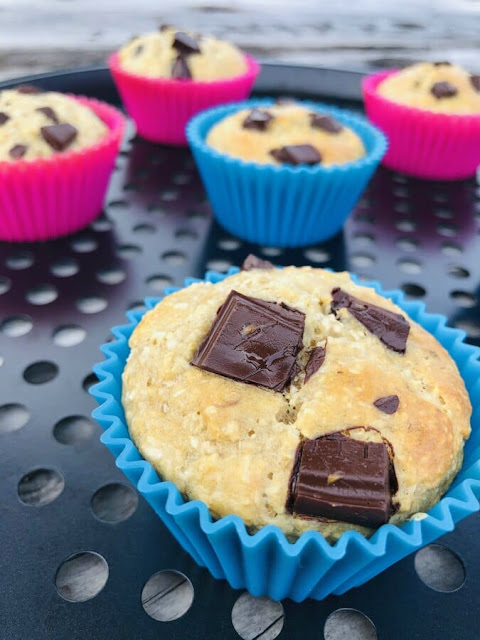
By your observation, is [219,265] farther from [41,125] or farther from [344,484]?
[344,484]

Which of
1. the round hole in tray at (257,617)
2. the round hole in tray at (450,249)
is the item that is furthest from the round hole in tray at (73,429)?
the round hole in tray at (450,249)

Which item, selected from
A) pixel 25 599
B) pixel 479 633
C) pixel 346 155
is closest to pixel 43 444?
pixel 25 599

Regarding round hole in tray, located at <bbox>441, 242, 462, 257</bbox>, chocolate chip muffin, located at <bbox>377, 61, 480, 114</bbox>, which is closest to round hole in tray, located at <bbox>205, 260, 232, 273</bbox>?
round hole in tray, located at <bbox>441, 242, 462, 257</bbox>

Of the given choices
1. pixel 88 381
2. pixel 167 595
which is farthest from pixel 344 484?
pixel 88 381

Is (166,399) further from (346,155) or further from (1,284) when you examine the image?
(346,155)

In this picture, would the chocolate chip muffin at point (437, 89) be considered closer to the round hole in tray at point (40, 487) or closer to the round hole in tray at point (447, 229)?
the round hole in tray at point (447, 229)

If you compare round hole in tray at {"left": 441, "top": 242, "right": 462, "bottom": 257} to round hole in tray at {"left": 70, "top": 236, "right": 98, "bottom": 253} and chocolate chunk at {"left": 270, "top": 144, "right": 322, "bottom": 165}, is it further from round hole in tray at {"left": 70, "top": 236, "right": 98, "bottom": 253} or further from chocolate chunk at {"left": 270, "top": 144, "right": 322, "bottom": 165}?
round hole in tray at {"left": 70, "top": 236, "right": 98, "bottom": 253}
